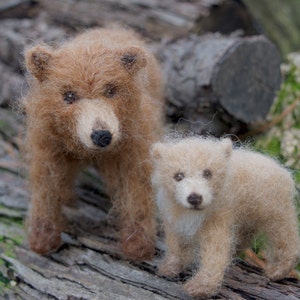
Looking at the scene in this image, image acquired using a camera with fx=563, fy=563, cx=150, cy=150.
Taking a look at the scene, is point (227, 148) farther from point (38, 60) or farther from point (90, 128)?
point (38, 60)

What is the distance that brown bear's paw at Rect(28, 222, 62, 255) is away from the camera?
212cm

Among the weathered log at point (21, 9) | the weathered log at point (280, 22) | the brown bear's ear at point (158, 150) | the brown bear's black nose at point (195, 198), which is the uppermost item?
the brown bear's ear at point (158, 150)

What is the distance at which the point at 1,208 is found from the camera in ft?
8.27

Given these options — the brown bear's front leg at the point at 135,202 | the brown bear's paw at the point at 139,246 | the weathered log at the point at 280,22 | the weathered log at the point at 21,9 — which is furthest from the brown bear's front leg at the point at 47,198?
the weathered log at the point at 280,22

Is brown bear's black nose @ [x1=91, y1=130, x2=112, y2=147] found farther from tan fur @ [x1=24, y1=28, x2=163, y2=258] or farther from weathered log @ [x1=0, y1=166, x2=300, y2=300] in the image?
weathered log @ [x1=0, y1=166, x2=300, y2=300]

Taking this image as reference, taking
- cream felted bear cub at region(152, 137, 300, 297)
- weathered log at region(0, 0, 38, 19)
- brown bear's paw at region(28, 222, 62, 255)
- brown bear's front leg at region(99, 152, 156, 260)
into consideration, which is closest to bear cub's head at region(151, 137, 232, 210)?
cream felted bear cub at region(152, 137, 300, 297)

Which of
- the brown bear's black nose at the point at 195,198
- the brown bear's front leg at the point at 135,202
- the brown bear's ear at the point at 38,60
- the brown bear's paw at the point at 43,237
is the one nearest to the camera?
the brown bear's black nose at the point at 195,198

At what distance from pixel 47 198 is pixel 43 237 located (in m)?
0.16

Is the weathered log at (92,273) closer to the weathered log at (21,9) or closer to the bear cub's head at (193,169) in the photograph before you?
the bear cub's head at (193,169)

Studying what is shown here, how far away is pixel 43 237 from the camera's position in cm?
213

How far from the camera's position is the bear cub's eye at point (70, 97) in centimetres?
178

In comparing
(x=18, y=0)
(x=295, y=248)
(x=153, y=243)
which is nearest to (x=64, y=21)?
(x=18, y=0)

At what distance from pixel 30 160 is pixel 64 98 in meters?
0.46

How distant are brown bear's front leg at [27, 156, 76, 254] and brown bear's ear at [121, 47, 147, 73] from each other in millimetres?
453
